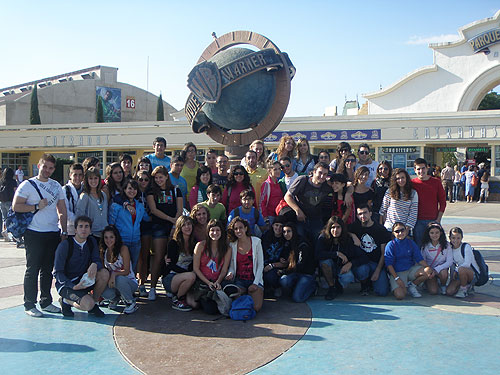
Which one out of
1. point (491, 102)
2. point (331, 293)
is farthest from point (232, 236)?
point (491, 102)

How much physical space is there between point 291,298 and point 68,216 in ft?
9.27

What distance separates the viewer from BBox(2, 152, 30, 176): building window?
33438 mm

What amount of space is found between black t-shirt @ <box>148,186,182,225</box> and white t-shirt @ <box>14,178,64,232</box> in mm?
1297

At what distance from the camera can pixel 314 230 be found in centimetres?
659

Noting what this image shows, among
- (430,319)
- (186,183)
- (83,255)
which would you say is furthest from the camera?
(186,183)

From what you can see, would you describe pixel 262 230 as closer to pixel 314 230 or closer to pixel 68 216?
pixel 314 230

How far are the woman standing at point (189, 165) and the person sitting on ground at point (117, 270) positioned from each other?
2013 millimetres

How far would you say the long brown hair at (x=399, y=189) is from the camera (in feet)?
21.6

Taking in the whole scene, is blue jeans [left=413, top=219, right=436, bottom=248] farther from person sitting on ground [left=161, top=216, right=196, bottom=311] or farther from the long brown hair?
person sitting on ground [left=161, top=216, right=196, bottom=311]

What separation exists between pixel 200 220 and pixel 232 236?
56cm

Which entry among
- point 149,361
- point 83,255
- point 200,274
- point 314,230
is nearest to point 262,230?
point 314,230

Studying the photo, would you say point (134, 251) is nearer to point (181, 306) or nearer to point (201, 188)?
point (181, 306)

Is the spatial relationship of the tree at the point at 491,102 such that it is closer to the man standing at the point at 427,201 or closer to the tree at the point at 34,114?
the tree at the point at 34,114

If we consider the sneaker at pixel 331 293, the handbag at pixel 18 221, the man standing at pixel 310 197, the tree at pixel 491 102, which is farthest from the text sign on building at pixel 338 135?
the tree at pixel 491 102
